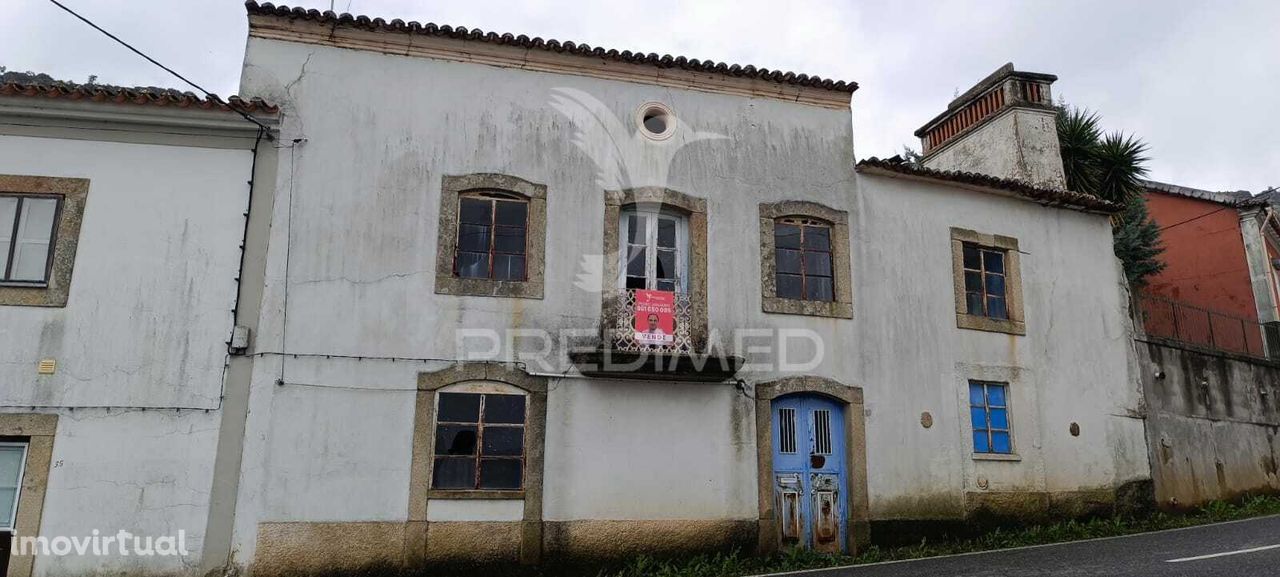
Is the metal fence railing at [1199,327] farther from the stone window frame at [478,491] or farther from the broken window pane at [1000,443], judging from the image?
the stone window frame at [478,491]

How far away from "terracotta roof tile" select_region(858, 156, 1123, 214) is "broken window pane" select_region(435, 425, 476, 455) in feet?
20.3

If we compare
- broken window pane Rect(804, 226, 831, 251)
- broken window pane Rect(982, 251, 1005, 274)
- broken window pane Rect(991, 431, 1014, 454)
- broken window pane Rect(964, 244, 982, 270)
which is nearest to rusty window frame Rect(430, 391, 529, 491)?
broken window pane Rect(804, 226, 831, 251)

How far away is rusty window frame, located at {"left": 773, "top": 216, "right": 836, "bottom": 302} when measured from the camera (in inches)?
450

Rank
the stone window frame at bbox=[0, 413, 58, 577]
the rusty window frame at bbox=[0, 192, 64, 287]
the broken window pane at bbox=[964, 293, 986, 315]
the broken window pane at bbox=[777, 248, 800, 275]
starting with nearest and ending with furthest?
1. the stone window frame at bbox=[0, 413, 58, 577]
2. the rusty window frame at bbox=[0, 192, 64, 287]
3. the broken window pane at bbox=[777, 248, 800, 275]
4. the broken window pane at bbox=[964, 293, 986, 315]

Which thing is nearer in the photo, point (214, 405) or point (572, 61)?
point (214, 405)

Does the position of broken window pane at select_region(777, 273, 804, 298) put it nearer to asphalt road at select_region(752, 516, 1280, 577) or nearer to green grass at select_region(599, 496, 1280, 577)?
green grass at select_region(599, 496, 1280, 577)

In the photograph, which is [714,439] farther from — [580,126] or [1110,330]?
[1110,330]

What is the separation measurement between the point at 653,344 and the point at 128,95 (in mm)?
6255

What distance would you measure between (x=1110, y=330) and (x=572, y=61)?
28.4 feet

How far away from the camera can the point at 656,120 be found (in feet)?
37.6

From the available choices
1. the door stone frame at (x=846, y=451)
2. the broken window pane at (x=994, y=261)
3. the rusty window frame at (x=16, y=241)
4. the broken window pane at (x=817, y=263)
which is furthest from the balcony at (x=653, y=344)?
the rusty window frame at (x=16, y=241)

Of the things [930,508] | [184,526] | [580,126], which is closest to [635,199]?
[580,126]

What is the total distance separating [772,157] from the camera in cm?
1170

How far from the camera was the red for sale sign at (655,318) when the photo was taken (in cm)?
1048
